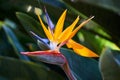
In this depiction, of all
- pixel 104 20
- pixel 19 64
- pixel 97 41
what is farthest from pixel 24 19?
pixel 97 41

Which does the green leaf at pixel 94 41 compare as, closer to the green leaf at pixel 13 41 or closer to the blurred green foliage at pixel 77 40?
the blurred green foliage at pixel 77 40

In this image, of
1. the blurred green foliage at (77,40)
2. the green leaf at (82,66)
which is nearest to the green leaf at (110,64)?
the blurred green foliage at (77,40)

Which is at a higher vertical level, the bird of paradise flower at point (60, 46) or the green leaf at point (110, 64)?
the bird of paradise flower at point (60, 46)

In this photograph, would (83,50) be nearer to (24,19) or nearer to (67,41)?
(67,41)

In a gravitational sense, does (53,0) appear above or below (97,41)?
above

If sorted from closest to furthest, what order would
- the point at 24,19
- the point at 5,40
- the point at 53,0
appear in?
the point at 24,19
the point at 53,0
the point at 5,40

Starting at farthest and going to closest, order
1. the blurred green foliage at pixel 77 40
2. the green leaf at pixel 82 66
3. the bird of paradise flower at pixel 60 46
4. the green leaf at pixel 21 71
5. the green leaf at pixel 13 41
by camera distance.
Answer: the green leaf at pixel 13 41
the green leaf at pixel 21 71
the green leaf at pixel 82 66
the blurred green foliage at pixel 77 40
the bird of paradise flower at pixel 60 46
